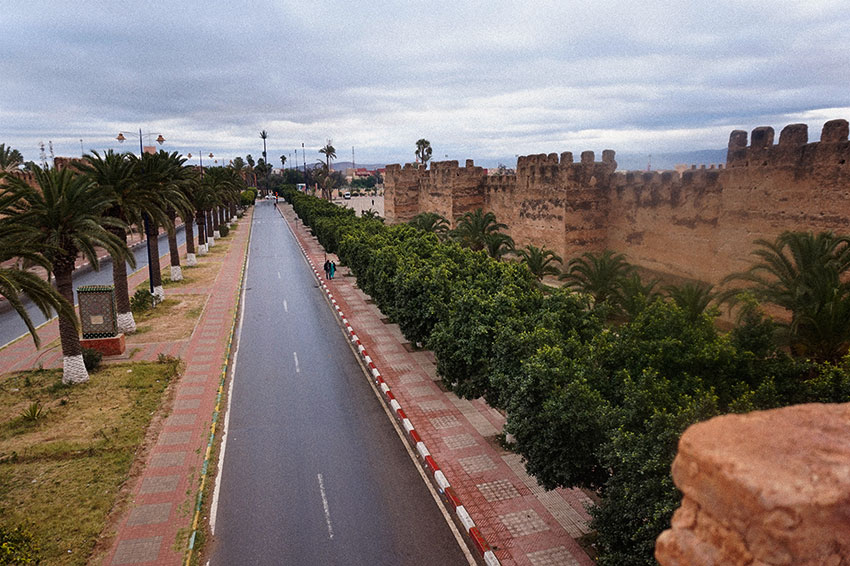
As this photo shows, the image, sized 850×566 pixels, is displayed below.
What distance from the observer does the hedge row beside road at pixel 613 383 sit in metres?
8.00

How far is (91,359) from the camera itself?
20062mm

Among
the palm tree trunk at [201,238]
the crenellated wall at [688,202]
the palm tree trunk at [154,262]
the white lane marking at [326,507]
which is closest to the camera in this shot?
the white lane marking at [326,507]

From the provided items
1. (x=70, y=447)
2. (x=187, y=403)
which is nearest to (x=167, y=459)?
(x=70, y=447)

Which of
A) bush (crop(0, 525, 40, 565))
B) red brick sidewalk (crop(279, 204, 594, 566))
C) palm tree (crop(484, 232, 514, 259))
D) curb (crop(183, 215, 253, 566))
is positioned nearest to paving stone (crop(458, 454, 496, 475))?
red brick sidewalk (crop(279, 204, 594, 566))

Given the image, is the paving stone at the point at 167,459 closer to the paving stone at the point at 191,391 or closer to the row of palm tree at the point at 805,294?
the paving stone at the point at 191,391

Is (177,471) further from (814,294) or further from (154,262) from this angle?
(154,262)

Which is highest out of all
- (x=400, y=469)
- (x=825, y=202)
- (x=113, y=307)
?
(x=825, y=202)

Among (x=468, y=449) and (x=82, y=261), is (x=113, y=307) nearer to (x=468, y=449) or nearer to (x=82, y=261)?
(x=468, y=449)

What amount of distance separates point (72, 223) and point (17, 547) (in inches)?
465

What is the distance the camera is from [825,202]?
18.9 meters

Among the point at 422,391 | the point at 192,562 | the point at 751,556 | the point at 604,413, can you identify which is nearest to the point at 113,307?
the point at 422,391

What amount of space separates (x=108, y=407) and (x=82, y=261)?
36.5 m

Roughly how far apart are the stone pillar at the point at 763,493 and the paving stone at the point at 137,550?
1051 centimetres

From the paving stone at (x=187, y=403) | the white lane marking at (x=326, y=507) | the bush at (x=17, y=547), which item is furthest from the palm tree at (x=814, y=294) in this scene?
the bush at (x=17, y=547)
